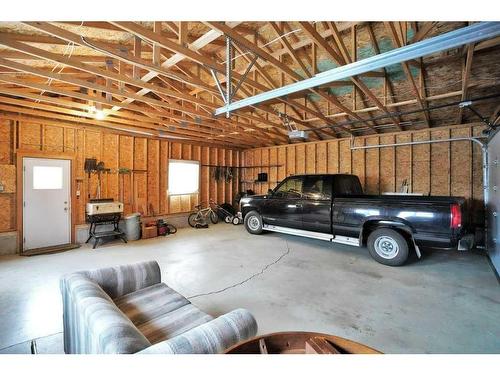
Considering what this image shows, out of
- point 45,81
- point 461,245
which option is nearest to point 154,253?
point 45,81

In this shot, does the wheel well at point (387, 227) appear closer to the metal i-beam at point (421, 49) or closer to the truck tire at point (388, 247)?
the truck tire at point (388, 247)

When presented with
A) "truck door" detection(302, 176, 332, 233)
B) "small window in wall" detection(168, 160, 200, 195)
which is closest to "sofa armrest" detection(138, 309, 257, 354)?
"truck door" detection(302, 176, 332, 233)

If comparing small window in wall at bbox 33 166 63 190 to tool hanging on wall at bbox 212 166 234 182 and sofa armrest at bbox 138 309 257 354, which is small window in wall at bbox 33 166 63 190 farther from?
sofa armrest at bbox 138 309 257 354

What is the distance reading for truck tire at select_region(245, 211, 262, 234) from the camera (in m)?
6.71

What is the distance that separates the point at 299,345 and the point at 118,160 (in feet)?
23.3

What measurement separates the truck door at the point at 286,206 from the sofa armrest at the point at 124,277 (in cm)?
386

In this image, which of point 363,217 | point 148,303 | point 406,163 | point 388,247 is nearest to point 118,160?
point 148,303

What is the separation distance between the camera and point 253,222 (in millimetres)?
6922

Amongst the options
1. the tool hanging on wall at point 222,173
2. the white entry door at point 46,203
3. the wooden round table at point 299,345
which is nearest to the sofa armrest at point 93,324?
the wooden round table at point 299,345

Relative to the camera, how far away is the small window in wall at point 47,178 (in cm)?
539

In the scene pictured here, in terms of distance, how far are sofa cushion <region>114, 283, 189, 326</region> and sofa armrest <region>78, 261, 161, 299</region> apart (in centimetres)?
6

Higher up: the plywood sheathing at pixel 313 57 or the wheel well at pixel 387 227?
the plywood sheathing at pixel 313 57
